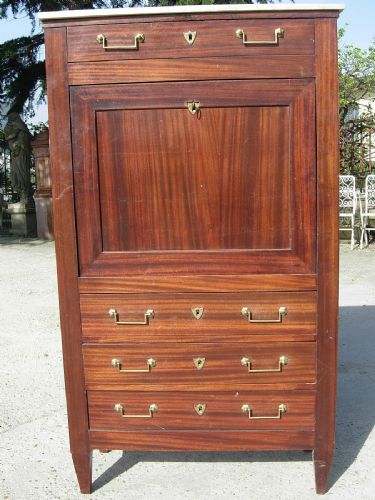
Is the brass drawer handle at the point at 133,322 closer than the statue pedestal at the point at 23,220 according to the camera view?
Yes

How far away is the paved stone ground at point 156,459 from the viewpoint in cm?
245

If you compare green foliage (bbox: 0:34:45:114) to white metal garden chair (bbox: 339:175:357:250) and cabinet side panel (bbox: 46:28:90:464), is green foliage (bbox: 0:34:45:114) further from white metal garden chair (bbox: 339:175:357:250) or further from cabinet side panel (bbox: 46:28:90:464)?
cabinet side panel (bbox: 46:28:90:464)

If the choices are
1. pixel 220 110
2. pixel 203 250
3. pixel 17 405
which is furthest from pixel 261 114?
pixel 17 405

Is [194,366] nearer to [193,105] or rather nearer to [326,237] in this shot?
[326,237]

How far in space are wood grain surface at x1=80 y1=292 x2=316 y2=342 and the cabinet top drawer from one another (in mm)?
882

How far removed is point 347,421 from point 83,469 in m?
1.43

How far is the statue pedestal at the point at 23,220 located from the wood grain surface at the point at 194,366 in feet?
32.1

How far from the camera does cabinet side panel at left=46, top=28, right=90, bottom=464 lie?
213cm

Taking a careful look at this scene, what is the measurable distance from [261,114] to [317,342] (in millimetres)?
885

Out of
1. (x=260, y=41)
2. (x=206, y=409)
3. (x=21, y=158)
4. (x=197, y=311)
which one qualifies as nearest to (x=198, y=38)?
(x=260, y=41)

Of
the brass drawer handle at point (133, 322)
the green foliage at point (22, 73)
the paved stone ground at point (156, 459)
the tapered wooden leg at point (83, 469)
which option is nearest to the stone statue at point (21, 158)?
the green foliage at point (22, 73)

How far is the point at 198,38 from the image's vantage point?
2.08 metres

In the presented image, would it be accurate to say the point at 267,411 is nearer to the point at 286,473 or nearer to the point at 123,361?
the point at 286,473

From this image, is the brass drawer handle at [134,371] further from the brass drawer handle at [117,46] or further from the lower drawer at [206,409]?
the brass drawer handle at [117,46]
